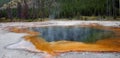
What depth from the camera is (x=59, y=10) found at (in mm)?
65812

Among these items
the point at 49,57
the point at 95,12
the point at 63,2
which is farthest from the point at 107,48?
the point at 63,2

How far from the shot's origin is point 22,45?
72.7 feet

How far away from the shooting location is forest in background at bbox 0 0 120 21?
60562 mm

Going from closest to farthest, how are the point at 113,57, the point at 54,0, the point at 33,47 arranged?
the point at 113,57 < the point at 33,47 < the point at 54,0

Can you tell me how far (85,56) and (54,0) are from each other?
179ft

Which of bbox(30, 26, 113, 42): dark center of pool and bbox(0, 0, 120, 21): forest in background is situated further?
bbox(0, 0, 120, 21): forest in background

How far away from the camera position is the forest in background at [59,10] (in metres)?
60.6

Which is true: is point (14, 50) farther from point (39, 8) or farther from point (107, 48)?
point (39, 8)

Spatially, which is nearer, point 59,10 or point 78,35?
point 78,35

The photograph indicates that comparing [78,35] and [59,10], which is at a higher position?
[59,10]

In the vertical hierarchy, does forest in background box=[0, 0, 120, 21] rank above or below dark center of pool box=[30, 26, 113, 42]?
above

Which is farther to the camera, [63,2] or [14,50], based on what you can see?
[63,2]

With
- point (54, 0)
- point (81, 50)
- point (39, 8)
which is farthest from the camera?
point (54, 0)

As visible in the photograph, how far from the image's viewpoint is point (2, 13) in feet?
204
